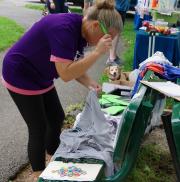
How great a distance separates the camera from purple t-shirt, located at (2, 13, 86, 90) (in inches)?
105

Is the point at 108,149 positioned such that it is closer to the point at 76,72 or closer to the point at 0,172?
the point at 76,72

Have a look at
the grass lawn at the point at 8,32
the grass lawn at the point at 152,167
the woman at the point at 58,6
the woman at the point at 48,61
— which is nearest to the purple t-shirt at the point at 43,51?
the woman at the point at 48,61

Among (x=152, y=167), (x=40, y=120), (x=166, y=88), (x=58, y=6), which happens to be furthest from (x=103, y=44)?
(x=58, y=6)

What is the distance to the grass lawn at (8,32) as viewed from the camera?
8.73 meters

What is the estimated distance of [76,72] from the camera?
2709 millimetres

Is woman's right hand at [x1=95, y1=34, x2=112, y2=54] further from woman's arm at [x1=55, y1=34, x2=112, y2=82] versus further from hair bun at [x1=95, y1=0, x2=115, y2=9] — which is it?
hair bun at [x1=95, y1=0, x2=115, y2=9]

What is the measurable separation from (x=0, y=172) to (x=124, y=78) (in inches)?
88.6

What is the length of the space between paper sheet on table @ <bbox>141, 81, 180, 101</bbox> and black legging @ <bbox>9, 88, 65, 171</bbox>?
2.55ft

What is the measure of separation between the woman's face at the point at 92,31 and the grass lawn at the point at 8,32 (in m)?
5.71

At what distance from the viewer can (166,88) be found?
266 cm

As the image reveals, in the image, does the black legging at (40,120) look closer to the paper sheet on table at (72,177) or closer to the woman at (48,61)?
the woman at (48,61)

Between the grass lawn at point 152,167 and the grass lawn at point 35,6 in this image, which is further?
the grass lawn at point 35,6

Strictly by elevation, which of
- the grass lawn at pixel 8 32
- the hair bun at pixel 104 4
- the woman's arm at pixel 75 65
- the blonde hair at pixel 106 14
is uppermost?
the hair bun at pixel 104 4

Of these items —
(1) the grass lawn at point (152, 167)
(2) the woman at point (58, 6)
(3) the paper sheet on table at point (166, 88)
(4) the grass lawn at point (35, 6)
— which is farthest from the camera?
(4) the grass lawn at point (35, 6)
